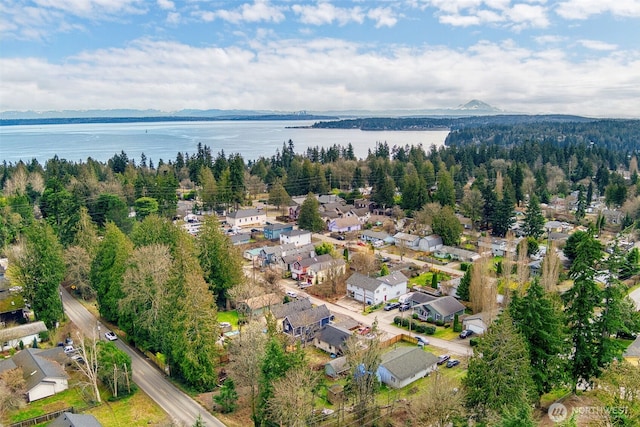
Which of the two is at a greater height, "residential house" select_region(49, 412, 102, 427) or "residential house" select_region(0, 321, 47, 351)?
"residential house" select_region(49, 412, 102, 427)

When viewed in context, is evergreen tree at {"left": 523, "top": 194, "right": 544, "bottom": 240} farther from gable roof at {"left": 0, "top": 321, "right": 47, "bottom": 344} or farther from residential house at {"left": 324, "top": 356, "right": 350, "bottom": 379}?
gable roof at {"left": 0, "top": 321, "right": 47, "bottom": 344}

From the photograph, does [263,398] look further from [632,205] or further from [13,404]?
[632,205]

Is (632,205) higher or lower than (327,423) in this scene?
higher

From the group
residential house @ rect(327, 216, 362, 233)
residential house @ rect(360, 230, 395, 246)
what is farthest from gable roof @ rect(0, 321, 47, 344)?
residential house @ rect(327, 216, 362, 233)

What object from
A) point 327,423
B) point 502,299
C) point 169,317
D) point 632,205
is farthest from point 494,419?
point 632,205

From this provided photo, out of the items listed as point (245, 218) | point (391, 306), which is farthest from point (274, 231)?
Answer: point (391, 306)

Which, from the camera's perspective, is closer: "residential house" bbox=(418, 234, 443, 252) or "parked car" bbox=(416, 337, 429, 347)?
"parked car" bbox=(416, 337, 429, 347)

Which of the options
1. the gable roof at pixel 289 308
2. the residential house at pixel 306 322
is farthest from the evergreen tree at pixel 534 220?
the gable roof at pixel 289 308
